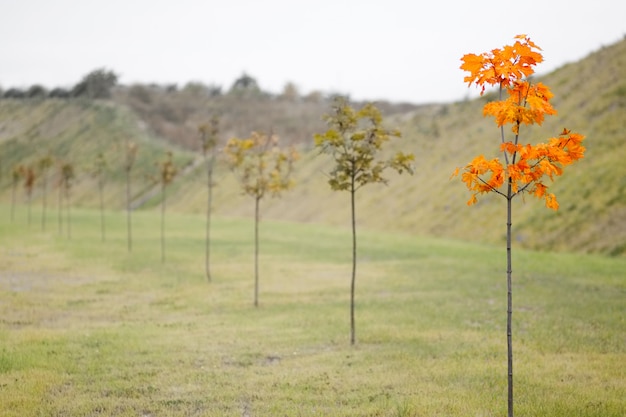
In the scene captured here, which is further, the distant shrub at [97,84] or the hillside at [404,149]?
the distant shrub at [97,84]

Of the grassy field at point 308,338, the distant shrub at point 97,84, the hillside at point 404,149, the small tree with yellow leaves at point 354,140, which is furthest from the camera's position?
the distant shrub at point 97,84

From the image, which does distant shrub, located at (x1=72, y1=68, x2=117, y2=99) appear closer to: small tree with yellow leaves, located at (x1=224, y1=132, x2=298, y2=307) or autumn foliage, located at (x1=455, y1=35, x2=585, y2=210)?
small tree with yellow leaves, located at (x1=224, y1=132, x2=298, y2=307)

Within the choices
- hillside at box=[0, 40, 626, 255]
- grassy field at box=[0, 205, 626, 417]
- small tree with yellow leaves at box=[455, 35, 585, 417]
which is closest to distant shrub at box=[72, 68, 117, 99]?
hillside at box=[0, 40, 626, 255]

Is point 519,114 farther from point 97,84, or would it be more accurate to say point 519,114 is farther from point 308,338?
point 97,84

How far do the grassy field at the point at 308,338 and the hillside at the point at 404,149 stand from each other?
6.99 meters

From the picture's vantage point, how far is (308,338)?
1391 centimetres

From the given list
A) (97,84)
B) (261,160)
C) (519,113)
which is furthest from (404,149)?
(97,84)

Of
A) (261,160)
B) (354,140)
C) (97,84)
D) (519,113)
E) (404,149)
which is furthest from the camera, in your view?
(97,84)

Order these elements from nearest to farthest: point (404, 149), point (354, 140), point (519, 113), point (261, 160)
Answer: point (519, 113) → point (354, 140) → point (261, 160) → point (404, 149)

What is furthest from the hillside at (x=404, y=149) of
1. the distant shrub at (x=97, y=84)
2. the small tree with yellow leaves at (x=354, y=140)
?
the small tree with yellow leaves at (x=354, y=140)

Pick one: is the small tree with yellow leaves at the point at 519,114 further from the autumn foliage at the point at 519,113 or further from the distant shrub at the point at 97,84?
the distant shrub at the point at 97,84

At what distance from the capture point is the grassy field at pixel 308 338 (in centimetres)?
938

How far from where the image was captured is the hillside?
34906 millimetres

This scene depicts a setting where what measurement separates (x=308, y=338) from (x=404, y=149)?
55.5 metres
